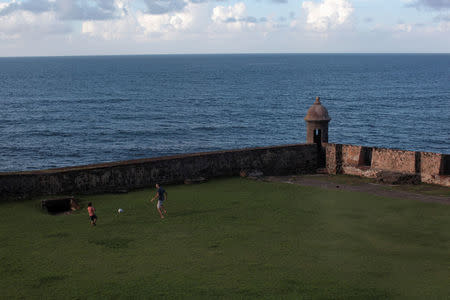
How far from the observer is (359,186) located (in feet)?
73.7

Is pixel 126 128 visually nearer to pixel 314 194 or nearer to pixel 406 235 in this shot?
pixel 314 194

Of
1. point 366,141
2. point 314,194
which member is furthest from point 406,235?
point 366,141

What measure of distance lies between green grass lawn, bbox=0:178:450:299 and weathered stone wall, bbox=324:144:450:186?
153 inches

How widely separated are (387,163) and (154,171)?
10385 millimetres

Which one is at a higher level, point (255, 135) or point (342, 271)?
point (342, 271)

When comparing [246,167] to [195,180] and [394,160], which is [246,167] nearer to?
[195,180]

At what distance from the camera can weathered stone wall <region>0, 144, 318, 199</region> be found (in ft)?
63.1

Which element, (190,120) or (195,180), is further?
(190,120)

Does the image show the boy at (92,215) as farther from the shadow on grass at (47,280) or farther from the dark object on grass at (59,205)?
the shadow on grass at (47,280)

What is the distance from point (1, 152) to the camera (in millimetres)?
54094

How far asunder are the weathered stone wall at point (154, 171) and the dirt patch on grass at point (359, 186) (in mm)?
993

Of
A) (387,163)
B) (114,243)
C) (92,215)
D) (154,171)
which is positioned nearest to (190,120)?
(387,163)

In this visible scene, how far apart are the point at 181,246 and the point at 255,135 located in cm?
5220

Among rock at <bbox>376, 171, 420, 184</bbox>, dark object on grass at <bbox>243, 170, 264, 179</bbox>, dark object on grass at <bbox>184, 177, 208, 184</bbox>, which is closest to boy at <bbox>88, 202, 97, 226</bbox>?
dark object on grass at <bbox>184, 177, 208, 184</bbox>
